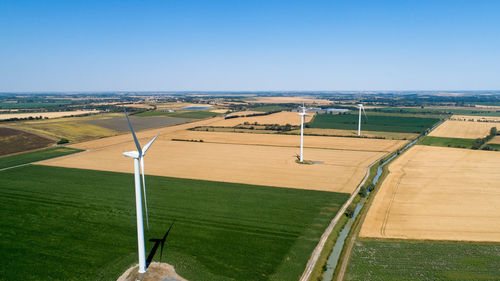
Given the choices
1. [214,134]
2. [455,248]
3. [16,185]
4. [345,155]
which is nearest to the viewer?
[455,248]

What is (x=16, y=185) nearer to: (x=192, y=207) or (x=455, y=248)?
(x=192, y=207)

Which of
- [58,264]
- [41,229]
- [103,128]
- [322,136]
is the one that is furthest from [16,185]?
[322,136]

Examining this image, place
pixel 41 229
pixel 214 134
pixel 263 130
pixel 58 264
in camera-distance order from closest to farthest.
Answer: pixel 58 264, pixel 41 229, pixel 214 134, pixel 263 130

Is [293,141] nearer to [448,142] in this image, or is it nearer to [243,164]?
[243,164]

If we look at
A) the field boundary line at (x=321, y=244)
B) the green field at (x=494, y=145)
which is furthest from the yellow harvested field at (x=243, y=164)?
the green field at (x=494, y=145)

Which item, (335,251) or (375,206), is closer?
(335,251)

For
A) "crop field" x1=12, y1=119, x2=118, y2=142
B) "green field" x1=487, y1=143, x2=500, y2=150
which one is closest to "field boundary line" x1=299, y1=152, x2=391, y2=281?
"green field" x1=487, y1=143, x2=500, y2=150
